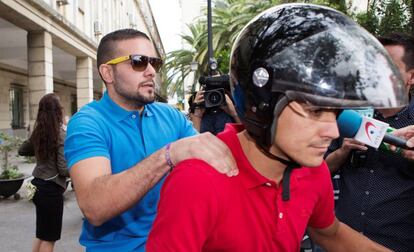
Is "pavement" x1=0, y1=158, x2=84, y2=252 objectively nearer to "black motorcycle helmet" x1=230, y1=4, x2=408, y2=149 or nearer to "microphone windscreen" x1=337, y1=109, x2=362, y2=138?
"microphone windscreen" x1=337, y1=109, x2=362, y2=138

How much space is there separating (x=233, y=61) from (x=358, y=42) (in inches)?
18.3

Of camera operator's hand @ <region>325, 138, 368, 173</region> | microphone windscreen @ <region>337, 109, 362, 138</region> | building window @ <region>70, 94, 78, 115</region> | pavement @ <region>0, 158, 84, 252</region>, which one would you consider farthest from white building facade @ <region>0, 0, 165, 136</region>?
microphone windscreen @ <region>337, 109, 362, 138</region>

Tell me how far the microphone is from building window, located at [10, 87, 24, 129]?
2276 cm

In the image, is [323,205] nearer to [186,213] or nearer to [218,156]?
[218,156]

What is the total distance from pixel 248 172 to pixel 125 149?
1.02 m

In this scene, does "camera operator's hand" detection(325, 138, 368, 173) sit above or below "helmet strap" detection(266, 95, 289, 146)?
below

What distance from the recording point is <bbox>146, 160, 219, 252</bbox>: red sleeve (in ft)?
4.41

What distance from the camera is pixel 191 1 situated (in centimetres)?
9531

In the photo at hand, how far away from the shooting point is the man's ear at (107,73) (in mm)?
2688

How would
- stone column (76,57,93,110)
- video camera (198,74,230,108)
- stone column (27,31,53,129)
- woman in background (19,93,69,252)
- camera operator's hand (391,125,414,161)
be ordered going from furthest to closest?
stone column (76,57,93,110) → stone column (27,31,53,129) → woman in background (19,93,69,252) → video camera (198,74,230,108) → camera operator's hand (391,125,414,161)

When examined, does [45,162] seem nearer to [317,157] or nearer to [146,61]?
[146,61]

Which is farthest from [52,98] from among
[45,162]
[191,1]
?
[191,1]

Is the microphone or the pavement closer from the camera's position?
the microphone

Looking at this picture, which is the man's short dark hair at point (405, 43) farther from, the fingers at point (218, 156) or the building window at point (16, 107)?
the building window at point (16, 107)
